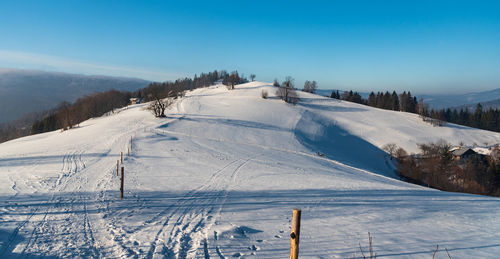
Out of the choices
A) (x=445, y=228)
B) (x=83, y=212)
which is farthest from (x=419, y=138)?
(x=83, y=212)

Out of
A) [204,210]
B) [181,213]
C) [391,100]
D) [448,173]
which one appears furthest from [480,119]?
[181,213]

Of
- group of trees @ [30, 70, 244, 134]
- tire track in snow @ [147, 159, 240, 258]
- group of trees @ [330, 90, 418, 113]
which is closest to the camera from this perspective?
tire track in snow @ [147, 159, 240, 258]

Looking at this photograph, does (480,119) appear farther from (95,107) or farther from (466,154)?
(95,107)

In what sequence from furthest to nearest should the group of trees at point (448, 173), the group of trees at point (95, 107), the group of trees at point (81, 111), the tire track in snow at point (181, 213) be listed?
1. the group of trees at point (81, 111)
2. the group of trees at point (95, 107)
3. the group of trees at point (448, 173)
4. the tire track in snow at point (181, 213)

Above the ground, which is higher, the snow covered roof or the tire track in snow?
the tire track in snow

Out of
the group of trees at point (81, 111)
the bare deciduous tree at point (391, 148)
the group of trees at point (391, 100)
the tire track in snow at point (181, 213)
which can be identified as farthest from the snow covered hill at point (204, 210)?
the group of trees at point (391, 100)

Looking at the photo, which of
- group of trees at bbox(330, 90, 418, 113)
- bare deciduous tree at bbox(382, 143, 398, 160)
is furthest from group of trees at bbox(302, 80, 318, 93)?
bare deciduous tree at bbox(382, 143, 398, 160)

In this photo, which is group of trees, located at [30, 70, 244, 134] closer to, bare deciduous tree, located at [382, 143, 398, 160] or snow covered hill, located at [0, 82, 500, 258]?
snow covered hill, located at [0, 82, 500, 258]

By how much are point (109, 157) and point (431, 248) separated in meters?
21.8

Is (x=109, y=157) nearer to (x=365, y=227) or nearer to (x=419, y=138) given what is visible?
(x=365, y=227)

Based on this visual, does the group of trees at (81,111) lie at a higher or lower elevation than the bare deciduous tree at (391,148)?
higher

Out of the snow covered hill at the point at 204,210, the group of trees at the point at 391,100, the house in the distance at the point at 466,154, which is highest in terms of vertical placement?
the group of trees at the point at 391,100

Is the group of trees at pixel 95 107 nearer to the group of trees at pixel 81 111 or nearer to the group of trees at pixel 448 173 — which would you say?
the group of trees at pixel 81 111

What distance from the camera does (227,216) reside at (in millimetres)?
9203
